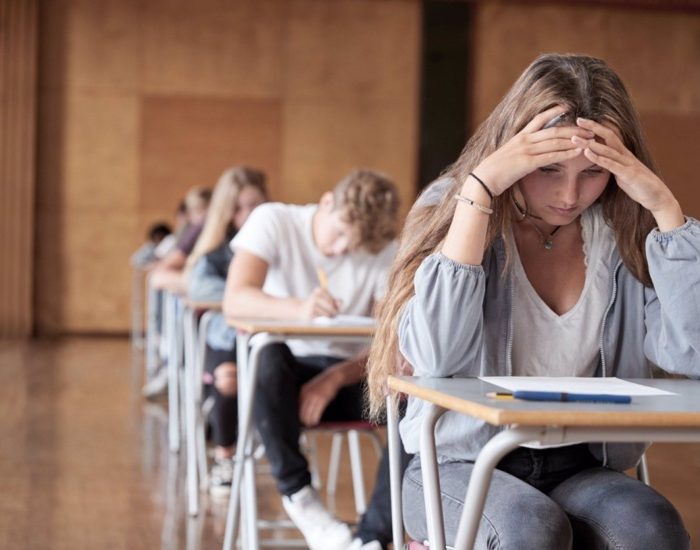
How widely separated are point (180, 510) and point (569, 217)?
221 cm

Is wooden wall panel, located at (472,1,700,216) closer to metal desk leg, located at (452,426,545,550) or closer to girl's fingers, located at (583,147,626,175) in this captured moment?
girl's fingers, located at (583,147,626,175)

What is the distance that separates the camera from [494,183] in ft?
5.48

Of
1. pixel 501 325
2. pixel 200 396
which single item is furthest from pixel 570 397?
pixel 200 396

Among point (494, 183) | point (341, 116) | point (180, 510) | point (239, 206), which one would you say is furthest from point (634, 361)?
point (341, 116)

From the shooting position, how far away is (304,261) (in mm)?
3332

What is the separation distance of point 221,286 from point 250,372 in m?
1.48

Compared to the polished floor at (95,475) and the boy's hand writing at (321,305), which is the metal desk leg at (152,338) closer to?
the polished floor at (95,475)

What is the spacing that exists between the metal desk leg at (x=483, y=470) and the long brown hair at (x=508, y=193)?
1.48ft

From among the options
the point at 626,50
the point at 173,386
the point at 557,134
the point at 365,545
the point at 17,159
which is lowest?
the point at 173,386

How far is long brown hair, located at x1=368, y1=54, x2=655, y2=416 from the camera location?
5.65 feet

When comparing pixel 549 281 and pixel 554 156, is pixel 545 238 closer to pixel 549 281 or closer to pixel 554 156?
pixel 549 281

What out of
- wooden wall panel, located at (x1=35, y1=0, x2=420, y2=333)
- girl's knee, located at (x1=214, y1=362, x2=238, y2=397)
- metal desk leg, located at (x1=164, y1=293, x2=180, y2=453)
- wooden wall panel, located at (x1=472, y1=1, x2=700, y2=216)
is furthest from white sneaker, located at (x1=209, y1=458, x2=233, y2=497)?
wooden wall panel, located at (x1=472, y1=1, x2=700, y2=216)

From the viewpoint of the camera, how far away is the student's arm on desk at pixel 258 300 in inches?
116

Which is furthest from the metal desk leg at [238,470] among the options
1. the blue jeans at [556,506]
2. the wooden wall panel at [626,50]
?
the wooden wall panel at [626,50]
